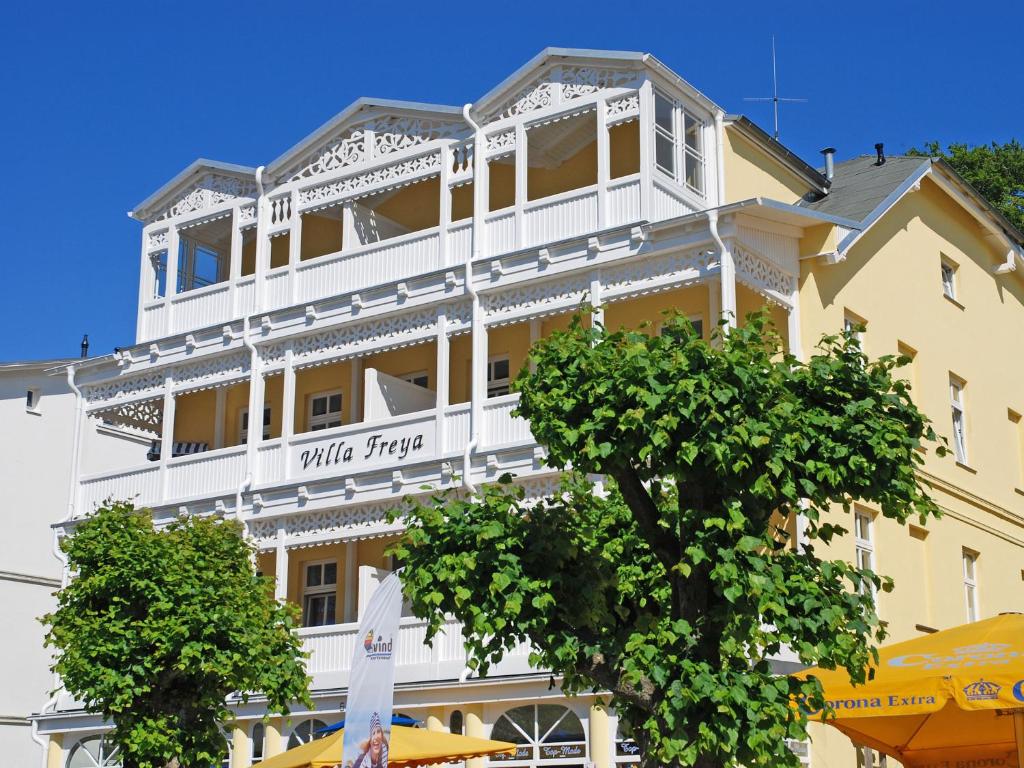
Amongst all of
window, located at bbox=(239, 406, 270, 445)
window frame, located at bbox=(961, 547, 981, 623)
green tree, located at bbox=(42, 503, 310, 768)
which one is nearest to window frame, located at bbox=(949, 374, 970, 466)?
window frame, located at bbox=(961, 547, 981, 623)

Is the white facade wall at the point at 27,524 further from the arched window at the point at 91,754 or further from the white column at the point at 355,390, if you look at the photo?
the white column at the point at 355,390

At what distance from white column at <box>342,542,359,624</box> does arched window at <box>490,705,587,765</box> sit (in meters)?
5.05

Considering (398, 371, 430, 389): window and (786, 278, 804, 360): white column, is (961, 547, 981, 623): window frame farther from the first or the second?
(398, 371, 430, 389): window

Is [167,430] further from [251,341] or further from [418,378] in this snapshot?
[418,378]

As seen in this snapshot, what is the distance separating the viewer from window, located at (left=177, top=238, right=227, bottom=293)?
1116 inches

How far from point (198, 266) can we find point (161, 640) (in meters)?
12.3

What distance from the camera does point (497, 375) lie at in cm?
2519

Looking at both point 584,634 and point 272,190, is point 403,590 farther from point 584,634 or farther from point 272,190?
point 272,190

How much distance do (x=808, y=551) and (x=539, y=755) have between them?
10894 millimetres

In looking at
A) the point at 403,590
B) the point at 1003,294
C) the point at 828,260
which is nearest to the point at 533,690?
the point at 828,260

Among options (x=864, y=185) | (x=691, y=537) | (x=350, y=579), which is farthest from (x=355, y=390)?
(x=691, y=537)

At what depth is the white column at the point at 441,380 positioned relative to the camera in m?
23.2

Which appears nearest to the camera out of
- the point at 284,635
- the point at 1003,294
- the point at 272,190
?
the point at 284,635

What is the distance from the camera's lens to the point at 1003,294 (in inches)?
1184
